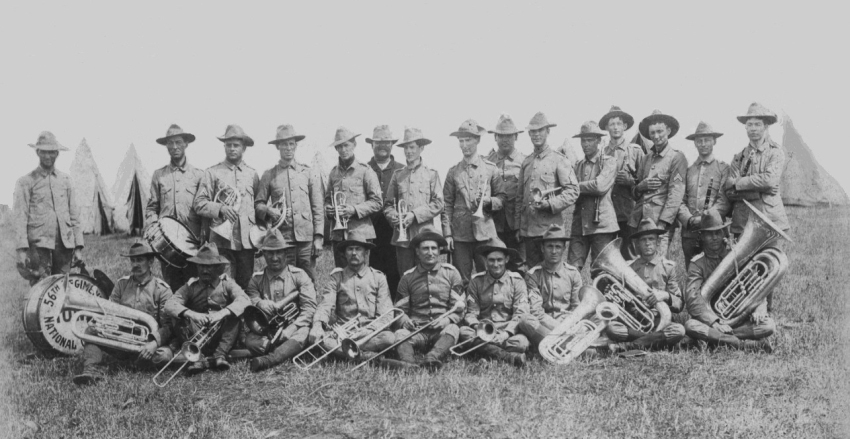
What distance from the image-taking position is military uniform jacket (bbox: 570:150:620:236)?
8836 millimetres

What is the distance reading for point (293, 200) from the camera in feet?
29.8

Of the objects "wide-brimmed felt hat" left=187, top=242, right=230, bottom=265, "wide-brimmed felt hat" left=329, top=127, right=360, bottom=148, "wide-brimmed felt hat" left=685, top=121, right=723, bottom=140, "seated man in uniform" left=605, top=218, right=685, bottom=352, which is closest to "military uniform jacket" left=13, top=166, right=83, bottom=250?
"wide-brimmed felt hat" left=187, top=242, right=230, bottom=265

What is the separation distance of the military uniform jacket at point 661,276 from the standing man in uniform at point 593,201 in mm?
829

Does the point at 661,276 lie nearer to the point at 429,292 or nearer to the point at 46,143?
the point at 429,292

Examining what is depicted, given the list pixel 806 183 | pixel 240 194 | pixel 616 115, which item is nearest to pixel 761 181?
pixel 616 115

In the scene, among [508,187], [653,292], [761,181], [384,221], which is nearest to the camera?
[653,292]

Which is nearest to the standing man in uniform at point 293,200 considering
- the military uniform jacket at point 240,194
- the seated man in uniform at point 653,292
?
the military uniform jacket at point 240,194

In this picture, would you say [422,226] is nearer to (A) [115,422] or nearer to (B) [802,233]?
(A) [115,422]

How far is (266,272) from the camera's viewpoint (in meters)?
8.35

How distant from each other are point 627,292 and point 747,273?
1.33 meters

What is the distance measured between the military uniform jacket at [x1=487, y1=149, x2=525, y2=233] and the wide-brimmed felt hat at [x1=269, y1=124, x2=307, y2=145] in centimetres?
275

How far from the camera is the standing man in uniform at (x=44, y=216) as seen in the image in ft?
29.2

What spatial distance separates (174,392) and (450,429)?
2.80 metres

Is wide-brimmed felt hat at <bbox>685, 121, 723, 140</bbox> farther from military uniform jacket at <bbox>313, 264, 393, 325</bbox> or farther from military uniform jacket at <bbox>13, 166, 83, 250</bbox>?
military uniform jacket at <bbox>13, 166, 83, 250</bbox>
